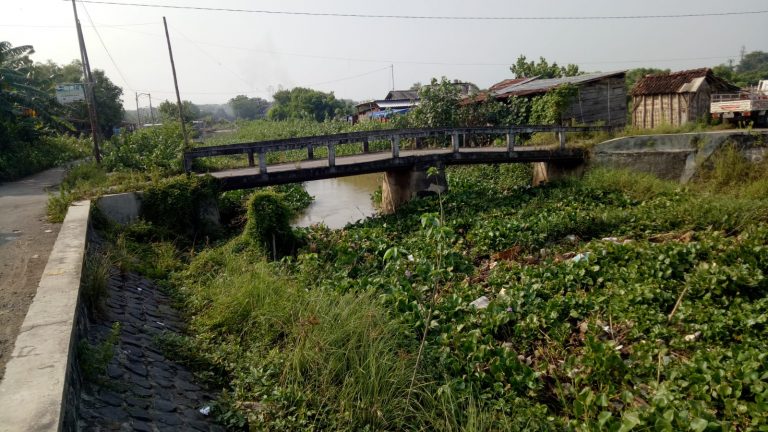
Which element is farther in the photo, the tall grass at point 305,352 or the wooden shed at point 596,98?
the wooden shed at point 596,98

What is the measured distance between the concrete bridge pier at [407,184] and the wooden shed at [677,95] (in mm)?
9645

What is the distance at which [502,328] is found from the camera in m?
6.31

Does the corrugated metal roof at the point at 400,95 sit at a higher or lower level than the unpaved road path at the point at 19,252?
higher

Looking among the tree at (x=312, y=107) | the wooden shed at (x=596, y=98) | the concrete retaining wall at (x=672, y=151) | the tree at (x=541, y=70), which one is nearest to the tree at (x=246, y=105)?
the tree at (x=312, y=107)

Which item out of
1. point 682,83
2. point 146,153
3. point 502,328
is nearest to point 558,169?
point 682,83

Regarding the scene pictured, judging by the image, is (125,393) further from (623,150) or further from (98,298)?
(623,150)

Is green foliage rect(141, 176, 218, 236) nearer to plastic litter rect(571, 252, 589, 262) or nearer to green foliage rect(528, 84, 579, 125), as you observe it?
plastic litter rect(571, 252, 589, 262)

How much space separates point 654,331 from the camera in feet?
18.6

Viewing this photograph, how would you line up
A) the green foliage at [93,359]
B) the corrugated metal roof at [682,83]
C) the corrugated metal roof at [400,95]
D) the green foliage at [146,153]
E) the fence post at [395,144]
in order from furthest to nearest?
the corrugated metal roof at [400,95]
the corrugated metal roof at [682,83]
the green foliage at [146,153]
the fence post at [395,144]
the green foliage at [93,359]

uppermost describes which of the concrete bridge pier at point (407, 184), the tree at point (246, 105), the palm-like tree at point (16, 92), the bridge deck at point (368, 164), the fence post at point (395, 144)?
the tree at point (246, 105)

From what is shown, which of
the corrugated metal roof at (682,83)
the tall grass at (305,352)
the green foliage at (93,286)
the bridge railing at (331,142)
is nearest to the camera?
the tall grass at (305,352)

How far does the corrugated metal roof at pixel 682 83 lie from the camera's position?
18422 mm

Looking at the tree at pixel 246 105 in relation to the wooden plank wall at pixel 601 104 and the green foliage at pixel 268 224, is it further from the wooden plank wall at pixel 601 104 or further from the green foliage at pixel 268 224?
the green foliage at pixel 268 224

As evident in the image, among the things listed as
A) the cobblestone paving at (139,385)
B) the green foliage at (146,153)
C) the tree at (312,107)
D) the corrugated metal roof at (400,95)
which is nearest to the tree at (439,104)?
the green foliage at (146,153)
